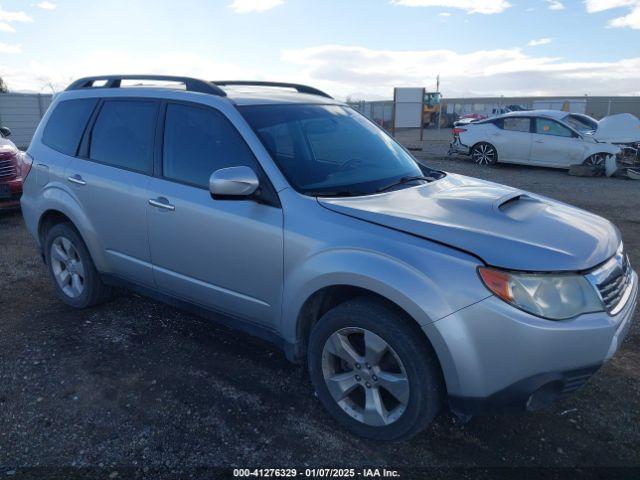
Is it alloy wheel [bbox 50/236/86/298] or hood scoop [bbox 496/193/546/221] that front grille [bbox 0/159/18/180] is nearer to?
alloy wheel [bbox 50/236/86/298]

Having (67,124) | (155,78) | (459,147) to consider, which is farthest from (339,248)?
(459,147)

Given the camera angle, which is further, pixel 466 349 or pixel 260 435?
pixel 260 435

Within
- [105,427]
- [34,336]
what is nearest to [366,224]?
[105,427]

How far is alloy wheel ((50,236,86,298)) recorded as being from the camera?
432 centimetres

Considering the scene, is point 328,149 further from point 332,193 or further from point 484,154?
point 484,154

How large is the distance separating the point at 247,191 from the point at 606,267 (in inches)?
76.5

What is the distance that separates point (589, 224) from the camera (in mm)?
2947

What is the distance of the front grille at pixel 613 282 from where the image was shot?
8.11 feet

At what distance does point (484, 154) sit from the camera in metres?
14.6

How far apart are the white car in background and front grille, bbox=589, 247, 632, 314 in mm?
11329

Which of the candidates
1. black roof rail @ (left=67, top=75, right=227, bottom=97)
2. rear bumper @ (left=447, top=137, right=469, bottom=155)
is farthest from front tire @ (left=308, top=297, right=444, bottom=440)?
rear bumper @ (left=447, top=137, right=469, bottom=155)

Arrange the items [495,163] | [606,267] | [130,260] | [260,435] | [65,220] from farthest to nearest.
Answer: [495,163] → [65,220] → [130,260] → [260,435] → [606,267]

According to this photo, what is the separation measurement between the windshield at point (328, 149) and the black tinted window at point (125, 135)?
855 millimetres

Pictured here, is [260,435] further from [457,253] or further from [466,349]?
[457,253]
